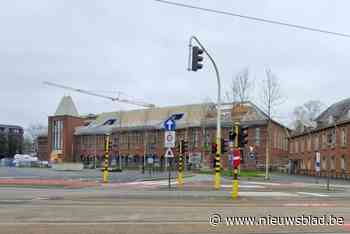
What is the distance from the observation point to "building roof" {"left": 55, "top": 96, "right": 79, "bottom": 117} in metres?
149

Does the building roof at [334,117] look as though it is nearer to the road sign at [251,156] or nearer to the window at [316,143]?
the window at [316,143]

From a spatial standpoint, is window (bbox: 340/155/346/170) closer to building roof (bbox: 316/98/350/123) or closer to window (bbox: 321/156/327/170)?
building roof (bbox: 316/98/350/123)

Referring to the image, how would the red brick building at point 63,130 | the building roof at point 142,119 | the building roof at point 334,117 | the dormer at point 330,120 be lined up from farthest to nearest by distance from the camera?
the red brick building at point 63,130 → the building roof at point 142,119 → the dormer at point 330,120 → the building roof at point 334,117

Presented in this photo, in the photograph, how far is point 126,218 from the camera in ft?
50.6

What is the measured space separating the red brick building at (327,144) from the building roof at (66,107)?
6889cm

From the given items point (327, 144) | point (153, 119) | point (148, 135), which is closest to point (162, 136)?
point (148, 135)

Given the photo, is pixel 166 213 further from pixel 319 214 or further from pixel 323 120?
pixel 323 120

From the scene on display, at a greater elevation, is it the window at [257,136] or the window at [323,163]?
the window at [257,136]

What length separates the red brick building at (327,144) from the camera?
70625 mm

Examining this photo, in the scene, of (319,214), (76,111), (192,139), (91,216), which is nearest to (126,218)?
(91,216)

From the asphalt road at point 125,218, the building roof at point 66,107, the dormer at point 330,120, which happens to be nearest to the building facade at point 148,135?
the building roof at point 66,107

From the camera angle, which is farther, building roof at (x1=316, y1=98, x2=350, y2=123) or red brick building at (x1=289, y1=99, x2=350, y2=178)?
building roof at (x1=316, y1=98, x2=350, y2=123)

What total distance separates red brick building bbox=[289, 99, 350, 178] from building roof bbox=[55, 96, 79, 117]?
68.9 meters

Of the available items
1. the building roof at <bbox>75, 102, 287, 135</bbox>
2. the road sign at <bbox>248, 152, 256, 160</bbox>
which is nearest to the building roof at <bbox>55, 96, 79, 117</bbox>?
the building roof at <bbox>75, 102, 287, 135</bbox>
